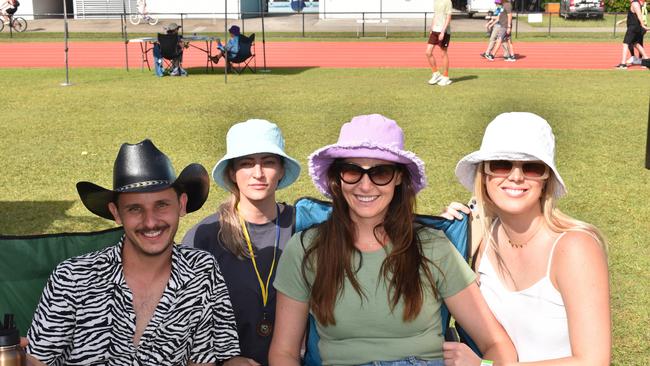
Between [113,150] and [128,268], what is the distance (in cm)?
771

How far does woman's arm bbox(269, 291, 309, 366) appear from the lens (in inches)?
132

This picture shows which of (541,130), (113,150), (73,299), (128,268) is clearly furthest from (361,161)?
(113,150)

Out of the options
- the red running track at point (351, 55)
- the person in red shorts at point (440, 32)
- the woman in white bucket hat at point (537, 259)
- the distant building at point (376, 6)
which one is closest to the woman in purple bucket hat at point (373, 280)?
the woman in white bucket hat at point (537, 259)

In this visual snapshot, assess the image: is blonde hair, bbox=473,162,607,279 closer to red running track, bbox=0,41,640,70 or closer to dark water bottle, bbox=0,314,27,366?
dark water bottle, bbox=0,314,27,366

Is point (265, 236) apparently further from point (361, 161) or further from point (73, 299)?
point (73, 299)

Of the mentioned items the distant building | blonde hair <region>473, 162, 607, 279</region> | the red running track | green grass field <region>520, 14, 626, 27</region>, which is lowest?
the red running track

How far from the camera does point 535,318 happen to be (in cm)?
325

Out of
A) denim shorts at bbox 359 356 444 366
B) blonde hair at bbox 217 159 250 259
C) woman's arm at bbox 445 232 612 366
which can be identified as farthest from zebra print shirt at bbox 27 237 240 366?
woman's arm at bbox 445 232 612 366

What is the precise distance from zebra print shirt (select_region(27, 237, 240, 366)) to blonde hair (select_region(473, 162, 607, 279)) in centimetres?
105

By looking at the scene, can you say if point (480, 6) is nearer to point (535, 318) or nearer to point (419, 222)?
point (419, 222)

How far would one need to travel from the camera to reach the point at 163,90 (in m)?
17.2

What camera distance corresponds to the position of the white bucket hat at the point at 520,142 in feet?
10.6

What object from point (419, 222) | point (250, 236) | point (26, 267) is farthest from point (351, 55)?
point (26, 267)

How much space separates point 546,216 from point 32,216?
221 inches
